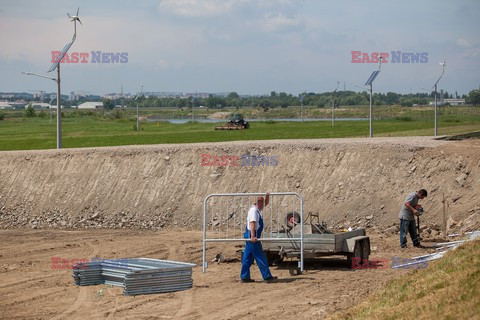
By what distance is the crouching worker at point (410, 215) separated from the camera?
22125mm

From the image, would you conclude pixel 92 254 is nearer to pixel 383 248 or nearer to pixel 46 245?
pixel 46 245

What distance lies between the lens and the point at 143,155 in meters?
34.1

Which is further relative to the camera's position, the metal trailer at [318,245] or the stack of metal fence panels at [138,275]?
the metal trailer at [318,245]

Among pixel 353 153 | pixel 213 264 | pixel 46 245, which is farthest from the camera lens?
pixel 353 153

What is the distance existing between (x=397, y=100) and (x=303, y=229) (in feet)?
555

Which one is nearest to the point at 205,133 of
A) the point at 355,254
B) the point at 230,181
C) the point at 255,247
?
the point at 230,181

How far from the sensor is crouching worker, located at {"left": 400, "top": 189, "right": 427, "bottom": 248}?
22125 millimetres

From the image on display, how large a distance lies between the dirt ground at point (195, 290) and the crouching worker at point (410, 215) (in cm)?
32

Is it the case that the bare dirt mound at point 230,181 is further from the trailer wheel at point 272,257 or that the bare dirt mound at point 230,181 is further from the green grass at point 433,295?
the green grass at point 433,295

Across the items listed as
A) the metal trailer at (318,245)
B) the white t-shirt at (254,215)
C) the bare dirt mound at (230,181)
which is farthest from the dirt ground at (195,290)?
the bare dirt mound at (230,181)

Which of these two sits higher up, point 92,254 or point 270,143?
Result: point 270,143

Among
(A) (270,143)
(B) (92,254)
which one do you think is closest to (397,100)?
(A) (270,143)

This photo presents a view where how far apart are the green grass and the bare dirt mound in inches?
404

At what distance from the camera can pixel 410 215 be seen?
22.2 meters
